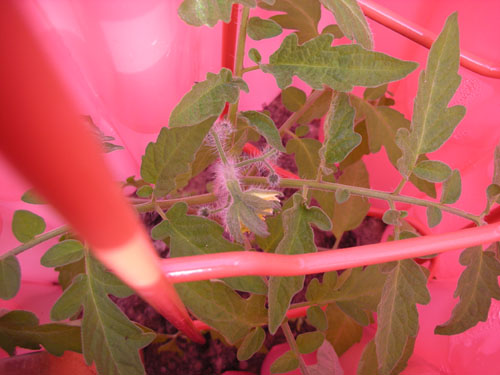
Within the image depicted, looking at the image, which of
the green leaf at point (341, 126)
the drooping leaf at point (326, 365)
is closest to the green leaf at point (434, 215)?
the green leaf at point (341, 126)

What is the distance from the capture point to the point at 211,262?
0.24 m

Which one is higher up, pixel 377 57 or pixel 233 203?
pixel 377 57

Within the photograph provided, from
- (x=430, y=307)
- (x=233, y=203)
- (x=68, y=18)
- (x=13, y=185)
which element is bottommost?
(x=430, y=307)

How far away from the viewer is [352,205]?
0.65m

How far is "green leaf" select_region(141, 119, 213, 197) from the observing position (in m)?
0.36

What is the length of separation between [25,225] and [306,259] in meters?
0.33

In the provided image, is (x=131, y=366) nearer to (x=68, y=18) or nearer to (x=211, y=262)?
(x=211, y=262)

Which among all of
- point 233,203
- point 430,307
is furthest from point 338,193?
point 430,307

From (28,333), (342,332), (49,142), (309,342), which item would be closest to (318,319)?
(309,342)

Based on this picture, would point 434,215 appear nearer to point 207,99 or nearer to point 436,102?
point 436,102

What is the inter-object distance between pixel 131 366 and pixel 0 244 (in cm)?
35

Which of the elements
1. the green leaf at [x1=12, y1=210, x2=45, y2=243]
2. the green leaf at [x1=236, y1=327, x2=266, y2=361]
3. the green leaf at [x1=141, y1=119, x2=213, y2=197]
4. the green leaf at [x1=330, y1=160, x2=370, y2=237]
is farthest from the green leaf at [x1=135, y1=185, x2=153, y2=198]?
the green leaf at [x1=330, y1=160, x2=370, y2=237]

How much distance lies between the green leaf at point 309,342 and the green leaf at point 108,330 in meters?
0.21

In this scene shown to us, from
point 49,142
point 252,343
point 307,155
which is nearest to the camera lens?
point 49,142
